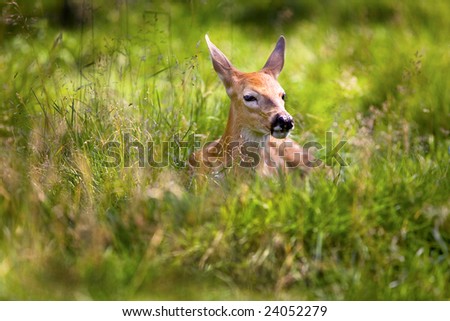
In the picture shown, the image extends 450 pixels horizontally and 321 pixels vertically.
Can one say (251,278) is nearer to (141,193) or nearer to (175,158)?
(141,193)

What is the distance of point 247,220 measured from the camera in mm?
4707

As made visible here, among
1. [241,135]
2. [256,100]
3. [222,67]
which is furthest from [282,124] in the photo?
[222,67]

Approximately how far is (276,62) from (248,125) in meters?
0.67

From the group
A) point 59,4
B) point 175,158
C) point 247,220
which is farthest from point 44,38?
point 247,220

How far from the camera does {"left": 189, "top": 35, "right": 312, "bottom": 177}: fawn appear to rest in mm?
5668

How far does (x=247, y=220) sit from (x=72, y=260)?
1.00 metres

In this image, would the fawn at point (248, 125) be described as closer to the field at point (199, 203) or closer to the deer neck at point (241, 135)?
the deer neck at point (241, 135)

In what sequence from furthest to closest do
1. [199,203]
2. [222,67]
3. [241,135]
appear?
1. [222,67]
2. [241,135]
3. [199,203]

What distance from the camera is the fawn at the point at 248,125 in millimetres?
5668

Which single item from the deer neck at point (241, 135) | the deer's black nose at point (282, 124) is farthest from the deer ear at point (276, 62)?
the deer's black nose at point (282, 124)

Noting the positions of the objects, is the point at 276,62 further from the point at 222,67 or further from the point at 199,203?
the point at 199,203

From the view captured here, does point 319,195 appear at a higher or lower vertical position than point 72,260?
higher

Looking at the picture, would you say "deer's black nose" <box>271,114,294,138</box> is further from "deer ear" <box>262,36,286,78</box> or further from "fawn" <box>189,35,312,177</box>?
"deer ear" <box>262,36,286,78</box>

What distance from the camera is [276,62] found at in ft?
20.5
